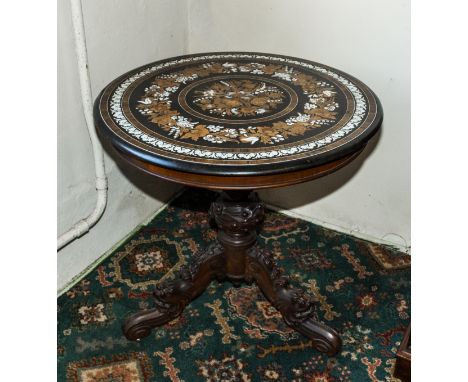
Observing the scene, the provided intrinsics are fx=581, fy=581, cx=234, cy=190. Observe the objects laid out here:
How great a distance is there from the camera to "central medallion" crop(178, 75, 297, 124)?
60.6 inches

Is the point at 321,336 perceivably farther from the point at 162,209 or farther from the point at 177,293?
the point at 162,209

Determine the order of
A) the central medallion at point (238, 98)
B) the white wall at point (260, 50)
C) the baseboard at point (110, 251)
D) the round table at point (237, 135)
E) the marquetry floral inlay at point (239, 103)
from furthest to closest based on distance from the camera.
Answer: the baseboard at point (110, 251) → the white wall at point (260, 50) → the central medallion at point (238, 98) → the marquetry floral inlay at point (239, 103) → the round table at point (237, 135)

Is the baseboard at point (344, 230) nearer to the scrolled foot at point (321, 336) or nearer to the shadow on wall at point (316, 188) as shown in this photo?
the shadow on wall at point (316, 188)

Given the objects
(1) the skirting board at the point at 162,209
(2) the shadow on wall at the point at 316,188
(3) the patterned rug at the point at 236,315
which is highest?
(2) the shadow on wall at the point at 316,188

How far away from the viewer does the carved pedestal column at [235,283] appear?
1.78 meters

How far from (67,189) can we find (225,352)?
0.75 metres

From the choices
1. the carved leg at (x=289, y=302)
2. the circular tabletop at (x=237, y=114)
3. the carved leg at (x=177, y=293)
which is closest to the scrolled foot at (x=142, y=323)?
the carved leg at (x=177, y=293)

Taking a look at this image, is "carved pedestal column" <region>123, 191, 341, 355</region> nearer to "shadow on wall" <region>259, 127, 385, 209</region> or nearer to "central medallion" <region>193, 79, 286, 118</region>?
"central medallion" <region>193, 79, 286, 118</region>

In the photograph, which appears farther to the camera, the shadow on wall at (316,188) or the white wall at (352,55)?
the shadow on wall at (316,188)

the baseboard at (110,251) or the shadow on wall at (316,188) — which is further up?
the shadow on wall at (316,188)

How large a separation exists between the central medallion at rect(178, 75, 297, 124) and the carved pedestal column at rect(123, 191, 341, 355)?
0.28 metres

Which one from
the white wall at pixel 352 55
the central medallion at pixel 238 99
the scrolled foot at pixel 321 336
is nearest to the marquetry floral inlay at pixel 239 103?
the central medallion at pixel 238 99

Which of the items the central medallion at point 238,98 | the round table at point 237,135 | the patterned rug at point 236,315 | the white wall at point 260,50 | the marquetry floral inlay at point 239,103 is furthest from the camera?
the white wall at point 260,50

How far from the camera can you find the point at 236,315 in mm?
1944
